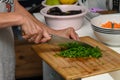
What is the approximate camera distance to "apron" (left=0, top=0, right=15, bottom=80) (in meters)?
1.01

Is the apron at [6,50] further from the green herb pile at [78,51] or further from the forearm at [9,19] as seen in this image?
the green herb pile at [78,51]

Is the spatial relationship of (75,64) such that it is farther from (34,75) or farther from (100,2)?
(34,75)

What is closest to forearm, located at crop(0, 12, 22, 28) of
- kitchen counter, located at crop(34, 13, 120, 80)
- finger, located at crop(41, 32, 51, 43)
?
finger, located at crop(41, 32, 51, 43)

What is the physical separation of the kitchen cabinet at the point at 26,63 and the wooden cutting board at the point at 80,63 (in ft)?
2.52

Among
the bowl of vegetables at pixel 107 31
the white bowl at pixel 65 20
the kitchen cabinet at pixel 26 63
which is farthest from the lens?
the kitchen cabinet at pixel 26 63

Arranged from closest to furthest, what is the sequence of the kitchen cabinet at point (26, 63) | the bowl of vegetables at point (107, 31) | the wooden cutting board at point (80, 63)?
1. the wooden cutting board at point (80, 63)
2. the bowl of vegetables at point (107, 31)
3. the kitchen cabinet at point (26, 63)

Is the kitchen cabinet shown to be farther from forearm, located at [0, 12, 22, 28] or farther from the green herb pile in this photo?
forearm, located at [0, 12, 22, 28]

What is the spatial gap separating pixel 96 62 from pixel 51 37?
193mm

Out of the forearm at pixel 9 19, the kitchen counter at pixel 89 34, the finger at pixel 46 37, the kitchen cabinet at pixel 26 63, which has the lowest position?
the kitchen cabinet at pixel 26 63

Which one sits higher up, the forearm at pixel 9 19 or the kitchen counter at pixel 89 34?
the forearm at pixel 9 19

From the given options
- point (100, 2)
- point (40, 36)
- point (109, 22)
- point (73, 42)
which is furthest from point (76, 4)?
point (40, 36)

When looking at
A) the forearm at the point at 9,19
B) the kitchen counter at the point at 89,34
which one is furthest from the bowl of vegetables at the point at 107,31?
the forearm at the point at 9,19

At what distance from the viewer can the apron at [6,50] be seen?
39.6 inches

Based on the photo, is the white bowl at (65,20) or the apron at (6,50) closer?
the apron at (6,50)
